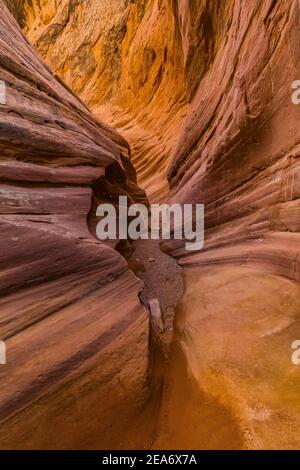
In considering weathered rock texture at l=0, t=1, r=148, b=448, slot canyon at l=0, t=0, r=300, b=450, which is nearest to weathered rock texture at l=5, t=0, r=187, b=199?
slot canyon at l=0, t=0, r=300, b=450

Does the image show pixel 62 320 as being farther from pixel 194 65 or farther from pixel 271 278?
pixel 194 65

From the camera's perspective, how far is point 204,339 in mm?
2998

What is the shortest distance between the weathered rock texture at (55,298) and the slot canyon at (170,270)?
0.04 ft

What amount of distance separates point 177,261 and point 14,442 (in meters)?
3.51

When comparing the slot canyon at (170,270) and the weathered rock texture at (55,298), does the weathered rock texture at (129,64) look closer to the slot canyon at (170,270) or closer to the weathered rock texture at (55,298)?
the slot canyon at (170,270)

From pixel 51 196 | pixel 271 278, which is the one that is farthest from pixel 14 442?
pixel 271 278

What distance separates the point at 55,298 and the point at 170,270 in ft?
7.79

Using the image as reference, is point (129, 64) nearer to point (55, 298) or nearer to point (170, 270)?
point (170, 270)

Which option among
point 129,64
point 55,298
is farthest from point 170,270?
point 129,64

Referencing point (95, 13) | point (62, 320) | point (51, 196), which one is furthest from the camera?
point (95, 13)

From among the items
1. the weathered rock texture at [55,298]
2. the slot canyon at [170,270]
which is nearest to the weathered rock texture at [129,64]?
the slot canyon at [170,270]

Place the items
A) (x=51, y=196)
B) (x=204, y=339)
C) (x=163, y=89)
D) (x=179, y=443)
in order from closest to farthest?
(x=179, y=443)
(x=204, y=339)
(x=51, y=196)
(x=163, y=89)

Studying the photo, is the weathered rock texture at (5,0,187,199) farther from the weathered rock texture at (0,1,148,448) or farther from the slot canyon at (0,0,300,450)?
the weathered rock texture at (0,1,148,448)

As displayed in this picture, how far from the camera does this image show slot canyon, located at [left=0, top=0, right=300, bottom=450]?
2.20m
